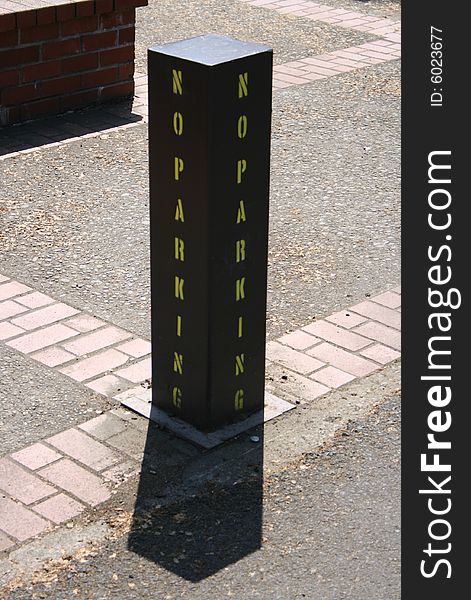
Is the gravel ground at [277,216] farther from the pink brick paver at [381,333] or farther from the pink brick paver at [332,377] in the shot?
the pink brick paver at [332,377]

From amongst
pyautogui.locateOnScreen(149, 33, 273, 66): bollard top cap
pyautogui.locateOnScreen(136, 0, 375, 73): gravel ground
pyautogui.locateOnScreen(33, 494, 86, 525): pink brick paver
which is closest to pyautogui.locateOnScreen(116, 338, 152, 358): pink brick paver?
pyautogui.locateOnScreen(33, 494, 86, 525): pink brick paver

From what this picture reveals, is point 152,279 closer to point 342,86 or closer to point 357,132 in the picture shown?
point 357,132

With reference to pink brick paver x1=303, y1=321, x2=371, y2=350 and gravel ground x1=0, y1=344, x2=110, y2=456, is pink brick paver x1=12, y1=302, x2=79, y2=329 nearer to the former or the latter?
gravel ground x1=0, y1=344, x2=110, y2=456

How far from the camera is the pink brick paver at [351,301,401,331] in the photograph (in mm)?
5914

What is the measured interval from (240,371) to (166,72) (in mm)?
1284

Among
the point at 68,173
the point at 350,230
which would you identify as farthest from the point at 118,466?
the point at 68,173

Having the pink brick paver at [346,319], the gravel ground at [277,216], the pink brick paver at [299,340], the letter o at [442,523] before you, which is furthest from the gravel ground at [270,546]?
the gravel ground at [277,216]

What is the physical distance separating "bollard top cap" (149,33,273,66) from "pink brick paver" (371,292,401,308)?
1950 millimetres

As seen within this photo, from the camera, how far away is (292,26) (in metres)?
11.4

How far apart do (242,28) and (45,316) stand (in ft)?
19.9

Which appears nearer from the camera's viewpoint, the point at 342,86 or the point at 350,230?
the point at 350,230

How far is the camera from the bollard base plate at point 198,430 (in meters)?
4.86

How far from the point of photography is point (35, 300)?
19.8 ft

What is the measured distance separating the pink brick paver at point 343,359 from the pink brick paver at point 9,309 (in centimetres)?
150
